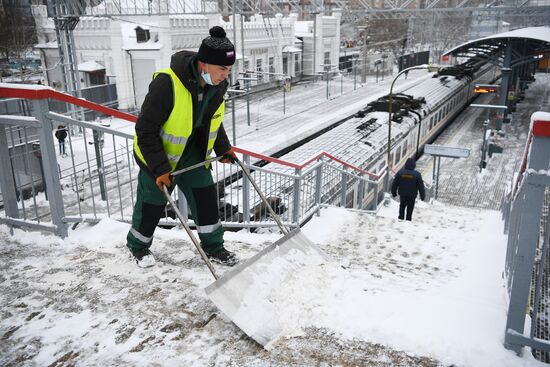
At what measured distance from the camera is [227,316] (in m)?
3.04

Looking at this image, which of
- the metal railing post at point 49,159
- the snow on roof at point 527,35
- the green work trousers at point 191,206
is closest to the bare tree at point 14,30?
the snow on roof at point 527,35

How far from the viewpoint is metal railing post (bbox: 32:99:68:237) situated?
13.4 feet

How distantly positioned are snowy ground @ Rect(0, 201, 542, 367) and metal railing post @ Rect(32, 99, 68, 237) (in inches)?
12.4

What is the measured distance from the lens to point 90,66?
25.8 m

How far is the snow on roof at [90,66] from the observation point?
2552 centimetres

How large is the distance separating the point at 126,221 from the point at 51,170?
96cm

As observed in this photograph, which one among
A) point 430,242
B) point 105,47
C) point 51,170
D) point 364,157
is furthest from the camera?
point 105,47

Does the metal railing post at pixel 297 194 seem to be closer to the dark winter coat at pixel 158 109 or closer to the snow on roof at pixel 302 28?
the dark winter coat at pixel 158 109

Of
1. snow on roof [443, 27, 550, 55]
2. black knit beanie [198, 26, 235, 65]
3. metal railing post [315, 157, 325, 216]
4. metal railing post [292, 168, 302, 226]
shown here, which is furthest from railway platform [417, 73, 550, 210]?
black knit beanie [198, 26, 235, 65]

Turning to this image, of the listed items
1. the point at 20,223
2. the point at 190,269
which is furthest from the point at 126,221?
the point at 190,269

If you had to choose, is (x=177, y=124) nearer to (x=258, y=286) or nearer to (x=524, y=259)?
(x=258, y=286)

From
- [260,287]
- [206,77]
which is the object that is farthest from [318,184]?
[206,77]

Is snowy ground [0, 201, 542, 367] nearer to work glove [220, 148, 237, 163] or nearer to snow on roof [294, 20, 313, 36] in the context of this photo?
work glove [220, 148, 237, 163]

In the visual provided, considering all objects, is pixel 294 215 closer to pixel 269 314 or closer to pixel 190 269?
pixel 190 269
